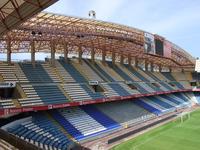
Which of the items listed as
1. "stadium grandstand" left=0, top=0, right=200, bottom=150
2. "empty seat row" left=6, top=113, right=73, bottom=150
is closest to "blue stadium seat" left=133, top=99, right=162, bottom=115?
"stadium grandstand" left=0, top=0, right=200, bottom=150

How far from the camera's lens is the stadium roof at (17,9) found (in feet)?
46.1

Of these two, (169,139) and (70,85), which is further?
(70,85)

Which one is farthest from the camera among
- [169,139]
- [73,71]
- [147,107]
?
[147,107]

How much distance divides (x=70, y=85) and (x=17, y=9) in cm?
2436

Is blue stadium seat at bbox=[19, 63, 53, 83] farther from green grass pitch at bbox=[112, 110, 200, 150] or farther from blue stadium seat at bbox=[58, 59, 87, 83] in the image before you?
green grass pitch at bbox=[112, 110, 200, 150]

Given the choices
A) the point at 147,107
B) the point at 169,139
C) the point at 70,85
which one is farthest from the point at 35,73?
the point at 147,107

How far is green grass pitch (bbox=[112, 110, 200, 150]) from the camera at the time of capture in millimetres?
29766

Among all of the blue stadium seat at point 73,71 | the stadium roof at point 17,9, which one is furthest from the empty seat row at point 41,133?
the stadium roof at point 17,9

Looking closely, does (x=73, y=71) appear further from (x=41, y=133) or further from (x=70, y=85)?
(x=41, y=133)

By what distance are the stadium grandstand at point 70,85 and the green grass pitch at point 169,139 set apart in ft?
7.29

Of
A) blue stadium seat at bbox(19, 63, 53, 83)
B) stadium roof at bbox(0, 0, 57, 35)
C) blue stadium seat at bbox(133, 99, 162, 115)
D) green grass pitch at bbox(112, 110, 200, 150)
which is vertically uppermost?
stadium roof at bbox(0, 0, 57, 35)

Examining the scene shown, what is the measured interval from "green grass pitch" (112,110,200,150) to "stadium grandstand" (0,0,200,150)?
2.22m

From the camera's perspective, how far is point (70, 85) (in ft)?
129

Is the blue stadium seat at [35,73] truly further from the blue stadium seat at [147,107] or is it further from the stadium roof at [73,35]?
the blue stadium seat at [147,107]
